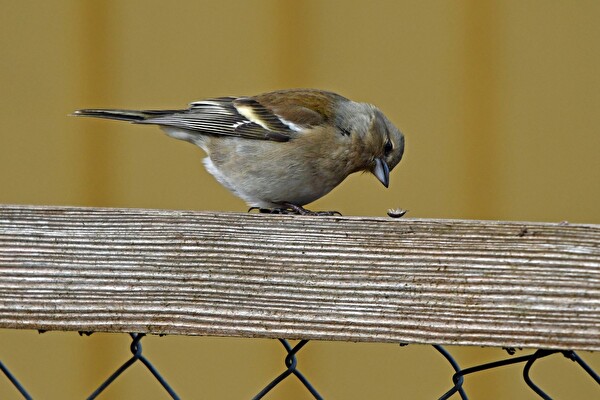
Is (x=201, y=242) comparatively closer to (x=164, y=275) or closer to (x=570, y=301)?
(x=164, y=275)

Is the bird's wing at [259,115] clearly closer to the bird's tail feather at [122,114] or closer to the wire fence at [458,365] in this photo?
the bird's tail feather at [122,114]

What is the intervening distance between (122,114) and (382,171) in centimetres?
112

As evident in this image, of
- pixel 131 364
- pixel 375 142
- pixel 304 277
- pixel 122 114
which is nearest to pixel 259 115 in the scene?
pixel 375 142

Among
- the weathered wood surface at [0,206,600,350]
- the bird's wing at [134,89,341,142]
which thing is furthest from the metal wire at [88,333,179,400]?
the bird's wing at [134,89,341,142]

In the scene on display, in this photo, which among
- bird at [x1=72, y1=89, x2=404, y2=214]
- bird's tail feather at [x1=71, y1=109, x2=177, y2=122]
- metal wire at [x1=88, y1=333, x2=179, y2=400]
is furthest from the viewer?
bird at [x1=72, y1=89, x2=404, y2=214]

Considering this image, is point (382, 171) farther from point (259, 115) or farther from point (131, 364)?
point (131, 364)

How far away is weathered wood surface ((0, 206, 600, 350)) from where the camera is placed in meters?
1.32

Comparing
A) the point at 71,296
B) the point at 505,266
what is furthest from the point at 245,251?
the point at 505,266

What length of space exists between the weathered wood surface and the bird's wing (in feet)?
6.72

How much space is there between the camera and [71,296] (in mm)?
1450

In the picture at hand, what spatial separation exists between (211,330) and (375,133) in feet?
7.51

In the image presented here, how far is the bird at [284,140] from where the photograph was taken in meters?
3.38

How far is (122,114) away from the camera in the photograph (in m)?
3.30

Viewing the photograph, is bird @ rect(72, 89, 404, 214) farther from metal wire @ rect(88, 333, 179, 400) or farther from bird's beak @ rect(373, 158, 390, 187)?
metal wire @ rect(88, 333, 179, 400)
